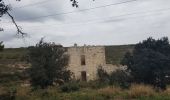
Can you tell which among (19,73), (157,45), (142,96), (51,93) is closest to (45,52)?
(51,93)

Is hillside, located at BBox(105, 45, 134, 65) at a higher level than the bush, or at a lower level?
higher

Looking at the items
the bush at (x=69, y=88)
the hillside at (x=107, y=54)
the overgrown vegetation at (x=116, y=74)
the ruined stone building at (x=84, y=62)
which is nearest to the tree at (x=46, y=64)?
the overgrown vegetation at (x=116, y=74)

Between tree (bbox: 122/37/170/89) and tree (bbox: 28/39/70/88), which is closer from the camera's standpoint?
tree (bbox: 28/39/70/88)

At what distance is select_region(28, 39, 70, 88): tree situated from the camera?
135 feet

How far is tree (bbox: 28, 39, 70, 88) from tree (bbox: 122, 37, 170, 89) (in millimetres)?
7897

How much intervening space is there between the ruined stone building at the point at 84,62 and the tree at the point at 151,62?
59.7ft

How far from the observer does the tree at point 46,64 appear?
41.3 m

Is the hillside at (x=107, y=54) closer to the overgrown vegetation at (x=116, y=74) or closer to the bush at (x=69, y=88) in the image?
the overgrown vegetation at (x=116, y=74)

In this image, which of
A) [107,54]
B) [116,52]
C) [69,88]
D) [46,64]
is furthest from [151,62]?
[116,52]

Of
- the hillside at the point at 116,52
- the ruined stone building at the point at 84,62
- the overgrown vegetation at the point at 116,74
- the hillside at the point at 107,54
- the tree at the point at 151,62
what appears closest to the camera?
the overgrown vegetation at the point at 116,74

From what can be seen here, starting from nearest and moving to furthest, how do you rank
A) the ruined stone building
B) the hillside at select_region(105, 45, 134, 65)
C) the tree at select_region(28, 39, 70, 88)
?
the tree at select_region(28, 39, 70, 88) < the ruined stone building < the hillside at select_region(105, 45, 134, 65)

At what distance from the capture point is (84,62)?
225 feet

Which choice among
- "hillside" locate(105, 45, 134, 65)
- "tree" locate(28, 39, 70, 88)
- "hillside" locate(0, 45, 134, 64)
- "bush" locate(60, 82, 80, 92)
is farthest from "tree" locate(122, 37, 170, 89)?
"hillside" locate(105, 45, 134, 65)

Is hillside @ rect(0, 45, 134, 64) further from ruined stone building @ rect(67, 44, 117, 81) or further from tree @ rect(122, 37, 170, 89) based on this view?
tree @ rect(122, 37, 170, 89)
